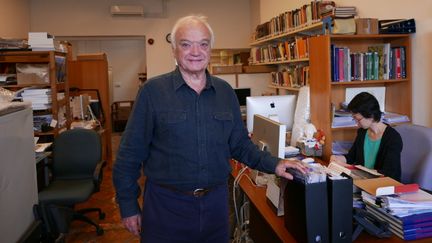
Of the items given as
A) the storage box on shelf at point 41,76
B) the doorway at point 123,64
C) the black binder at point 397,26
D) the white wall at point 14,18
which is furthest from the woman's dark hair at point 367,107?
the doorway at point 123,64

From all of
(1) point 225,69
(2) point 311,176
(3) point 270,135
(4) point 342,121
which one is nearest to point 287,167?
(2) point 311,176

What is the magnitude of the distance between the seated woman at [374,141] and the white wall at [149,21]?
206 inches

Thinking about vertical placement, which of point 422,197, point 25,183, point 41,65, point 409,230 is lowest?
point 409,230

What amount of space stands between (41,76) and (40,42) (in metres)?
0.35

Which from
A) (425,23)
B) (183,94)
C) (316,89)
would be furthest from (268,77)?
(183,94)

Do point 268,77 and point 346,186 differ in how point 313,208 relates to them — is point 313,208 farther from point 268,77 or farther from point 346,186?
point 268,77

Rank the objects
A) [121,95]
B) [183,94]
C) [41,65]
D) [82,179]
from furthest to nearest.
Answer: [121,95]
[41,65]
[82,179]
[183,94]

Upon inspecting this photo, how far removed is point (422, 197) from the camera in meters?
1.57

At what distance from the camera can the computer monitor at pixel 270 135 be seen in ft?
6.61

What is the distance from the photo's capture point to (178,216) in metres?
1.58

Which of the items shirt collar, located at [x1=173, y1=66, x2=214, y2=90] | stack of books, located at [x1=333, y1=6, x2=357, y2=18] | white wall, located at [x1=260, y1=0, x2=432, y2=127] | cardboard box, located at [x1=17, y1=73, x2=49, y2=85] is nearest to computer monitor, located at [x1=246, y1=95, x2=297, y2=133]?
stack of books, located at [x1=333, y1=6, x2=357, y2=18]

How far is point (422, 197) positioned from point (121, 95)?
27.8ft

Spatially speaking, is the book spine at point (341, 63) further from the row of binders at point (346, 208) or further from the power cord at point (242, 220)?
the row of binders at point (346, 208)

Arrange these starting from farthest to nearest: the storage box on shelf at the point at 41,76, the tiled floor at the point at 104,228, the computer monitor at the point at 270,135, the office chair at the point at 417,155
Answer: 1. the storage box on shelf at the point at 41,76
2. the tiled floor at the point at 104,228
3. the office chair at the point at 417,155
4. the computer monitor at the point at 270,135
